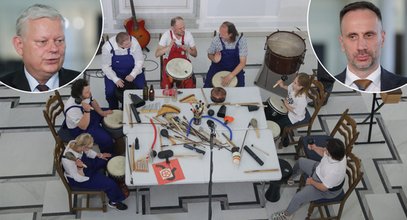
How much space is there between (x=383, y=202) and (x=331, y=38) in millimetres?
4161

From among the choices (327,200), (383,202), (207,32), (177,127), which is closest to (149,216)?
(177,127)

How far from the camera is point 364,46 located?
2.13m

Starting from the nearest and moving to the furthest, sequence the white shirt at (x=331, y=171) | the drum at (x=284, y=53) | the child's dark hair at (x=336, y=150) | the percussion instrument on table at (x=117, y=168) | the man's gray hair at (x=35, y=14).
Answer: the man's gray hair at (x=35, y=14) → the child's dark hair at (x=336, y=150) → the white shirt at (x=331, y=171) → the percussion instrument on table at (x=117, y=168) → the drum at (x=284, y=53)

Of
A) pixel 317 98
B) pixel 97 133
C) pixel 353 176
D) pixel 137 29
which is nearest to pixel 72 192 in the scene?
pixel 97 133

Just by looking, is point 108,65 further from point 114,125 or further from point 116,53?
point 114,125

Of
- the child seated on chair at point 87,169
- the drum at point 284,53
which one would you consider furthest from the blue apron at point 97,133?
the drum at point 284,53

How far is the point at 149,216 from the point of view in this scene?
18.2 feet

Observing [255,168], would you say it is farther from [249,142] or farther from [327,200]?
[327,200]

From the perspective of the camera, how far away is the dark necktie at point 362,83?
89.0 inches

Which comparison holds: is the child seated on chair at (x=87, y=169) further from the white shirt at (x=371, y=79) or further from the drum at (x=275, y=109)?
the white shirt at (x=371, y=79)

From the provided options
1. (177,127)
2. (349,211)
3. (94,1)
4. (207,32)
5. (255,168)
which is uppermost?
(207,32)

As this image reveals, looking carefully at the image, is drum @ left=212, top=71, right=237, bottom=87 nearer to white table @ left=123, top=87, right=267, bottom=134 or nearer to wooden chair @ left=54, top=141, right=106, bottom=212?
white table @ left=123, top=87, right=267, bottom=134

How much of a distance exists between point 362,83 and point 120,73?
4310 millimetres

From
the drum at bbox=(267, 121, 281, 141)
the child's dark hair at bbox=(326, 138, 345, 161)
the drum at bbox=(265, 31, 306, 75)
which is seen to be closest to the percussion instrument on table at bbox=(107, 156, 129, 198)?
the drum at bbox=(267, 121, 281, 141)
